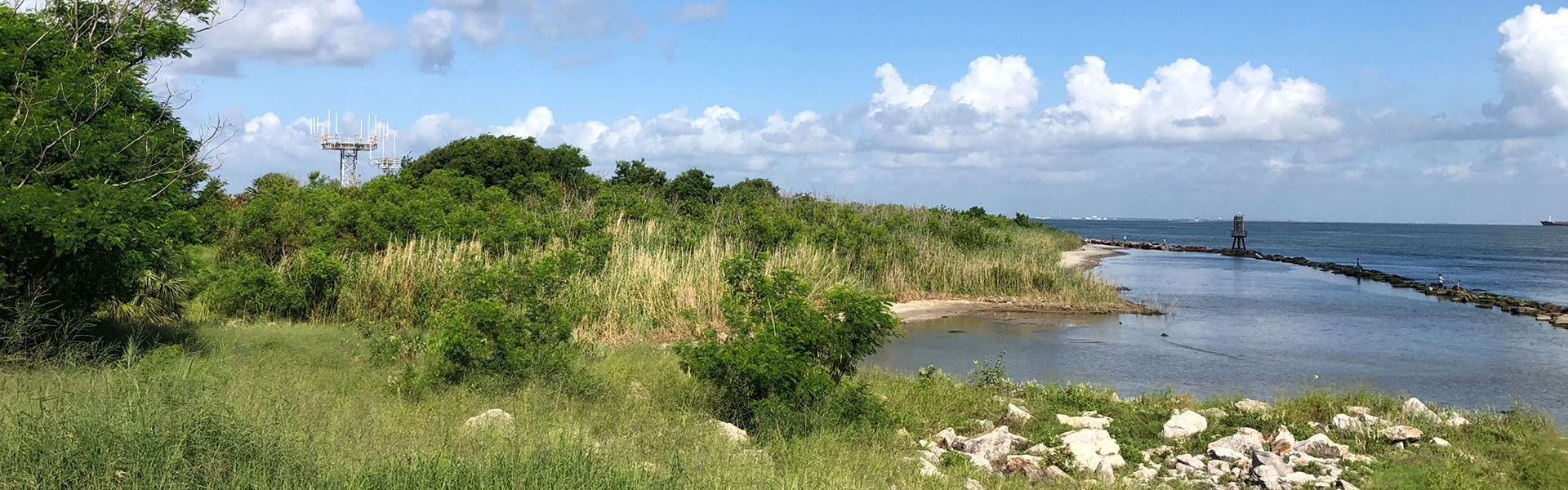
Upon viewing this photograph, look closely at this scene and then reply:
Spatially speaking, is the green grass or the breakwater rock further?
the breakwater rock

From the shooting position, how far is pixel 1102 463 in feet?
29.3

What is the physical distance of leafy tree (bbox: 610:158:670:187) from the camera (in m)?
36.8

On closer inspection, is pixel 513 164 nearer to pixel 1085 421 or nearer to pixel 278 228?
pixel 278 228

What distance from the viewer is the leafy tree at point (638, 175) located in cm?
3684

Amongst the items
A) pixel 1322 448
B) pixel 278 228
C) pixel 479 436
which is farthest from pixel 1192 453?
pixel 278 228

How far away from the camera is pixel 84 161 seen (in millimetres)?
9367

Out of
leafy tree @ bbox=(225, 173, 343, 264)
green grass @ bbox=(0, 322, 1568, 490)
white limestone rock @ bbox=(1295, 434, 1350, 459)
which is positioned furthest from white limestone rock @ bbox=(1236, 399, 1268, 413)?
leafy tree @ bbox=(225, 173, 343, 264)

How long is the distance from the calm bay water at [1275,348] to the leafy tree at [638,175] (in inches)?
617

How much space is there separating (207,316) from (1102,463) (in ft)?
40.7

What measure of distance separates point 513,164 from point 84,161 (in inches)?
953

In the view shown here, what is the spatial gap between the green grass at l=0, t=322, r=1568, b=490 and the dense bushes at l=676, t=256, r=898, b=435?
1.04ft

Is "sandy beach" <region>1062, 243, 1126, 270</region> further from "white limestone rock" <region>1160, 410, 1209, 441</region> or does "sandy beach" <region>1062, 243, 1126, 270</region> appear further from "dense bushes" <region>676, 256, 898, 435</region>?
"dense bushes" <region>676, 256, 898, 435</region>

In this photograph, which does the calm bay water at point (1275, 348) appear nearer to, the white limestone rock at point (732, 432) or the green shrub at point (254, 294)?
the white limestone rock at point (732, 432)

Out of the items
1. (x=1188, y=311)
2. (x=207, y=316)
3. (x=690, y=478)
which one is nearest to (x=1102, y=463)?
(x=690, y=478)
